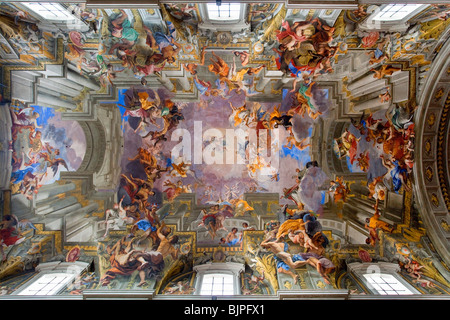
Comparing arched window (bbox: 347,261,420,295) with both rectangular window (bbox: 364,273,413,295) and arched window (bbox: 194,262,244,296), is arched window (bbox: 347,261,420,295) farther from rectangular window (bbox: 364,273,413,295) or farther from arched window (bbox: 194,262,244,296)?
arched window (bbox: 194,262,244,296)

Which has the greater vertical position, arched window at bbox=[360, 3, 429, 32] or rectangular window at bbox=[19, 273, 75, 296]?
arched window at bbox=[360, 3, 429, 32]

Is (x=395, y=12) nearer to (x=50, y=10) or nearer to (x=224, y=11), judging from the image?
(x=224, y=11)

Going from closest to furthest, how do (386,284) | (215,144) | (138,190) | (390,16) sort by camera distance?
(390,16) → (386,284) → (138,190) → (215,144)

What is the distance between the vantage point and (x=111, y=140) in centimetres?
Answer: 1109

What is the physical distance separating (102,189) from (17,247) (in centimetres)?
314

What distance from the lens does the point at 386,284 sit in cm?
941

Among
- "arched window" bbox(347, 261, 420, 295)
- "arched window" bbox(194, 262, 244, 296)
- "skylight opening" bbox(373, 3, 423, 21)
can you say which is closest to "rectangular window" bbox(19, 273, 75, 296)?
A: "arched window" bbox(194, 262, 244, 296)

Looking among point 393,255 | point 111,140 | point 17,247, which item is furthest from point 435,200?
point 17,247

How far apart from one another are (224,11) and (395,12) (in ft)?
16.7

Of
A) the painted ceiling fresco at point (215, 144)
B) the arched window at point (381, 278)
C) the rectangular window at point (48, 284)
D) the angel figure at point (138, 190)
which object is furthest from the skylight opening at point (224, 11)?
the rectangular window at point (48, 284)

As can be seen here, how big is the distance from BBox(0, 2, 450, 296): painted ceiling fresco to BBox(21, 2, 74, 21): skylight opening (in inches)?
2.1

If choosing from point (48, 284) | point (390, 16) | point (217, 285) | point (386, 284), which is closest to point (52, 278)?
point (48, 284)

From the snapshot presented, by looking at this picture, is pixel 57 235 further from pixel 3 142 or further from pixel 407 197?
pixel 407 197

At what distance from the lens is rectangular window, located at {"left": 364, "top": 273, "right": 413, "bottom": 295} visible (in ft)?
29.7
